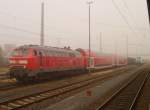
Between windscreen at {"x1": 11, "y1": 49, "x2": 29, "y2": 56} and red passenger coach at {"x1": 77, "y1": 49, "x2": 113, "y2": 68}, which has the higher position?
windscreen at {"x1": 11, "y1": 49, "x2": 29, "y2": 56}

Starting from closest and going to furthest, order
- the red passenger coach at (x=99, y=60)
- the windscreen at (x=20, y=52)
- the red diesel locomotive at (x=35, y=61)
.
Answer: the red diesel locomotive at (x=35, y=61) < the windscreen at (x=20, y=52) < the red passenger coach at (x=99, y=60)

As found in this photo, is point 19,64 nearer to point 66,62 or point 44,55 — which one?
point 44,55

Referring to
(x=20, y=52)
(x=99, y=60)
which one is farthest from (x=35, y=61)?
(x=99, y=60)

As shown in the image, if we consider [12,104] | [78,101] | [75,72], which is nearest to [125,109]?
[78,101]

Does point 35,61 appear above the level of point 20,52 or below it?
below

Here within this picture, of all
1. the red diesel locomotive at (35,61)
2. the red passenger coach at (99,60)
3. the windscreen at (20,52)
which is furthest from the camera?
the red passenger coach at (99,60)

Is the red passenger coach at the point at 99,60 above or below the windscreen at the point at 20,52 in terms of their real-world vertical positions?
below

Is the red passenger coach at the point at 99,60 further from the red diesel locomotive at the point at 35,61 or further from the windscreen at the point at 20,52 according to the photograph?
the windscreen at the point at 20,52

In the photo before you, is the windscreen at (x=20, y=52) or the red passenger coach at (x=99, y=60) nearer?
the windscreen at (x=20, y=52)

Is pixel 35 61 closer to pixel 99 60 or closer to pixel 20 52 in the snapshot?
pixel 20 52

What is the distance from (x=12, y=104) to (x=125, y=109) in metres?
5.73

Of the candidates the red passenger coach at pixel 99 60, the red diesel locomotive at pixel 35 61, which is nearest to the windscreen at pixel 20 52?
the red diesel locomotive at pixel 35 61

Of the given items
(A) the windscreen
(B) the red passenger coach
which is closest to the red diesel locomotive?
(A) the windscreen

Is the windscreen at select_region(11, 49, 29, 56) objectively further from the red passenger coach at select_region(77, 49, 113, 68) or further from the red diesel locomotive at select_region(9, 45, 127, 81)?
the red passenger coach at select_region(77, 49, 113, 68)
